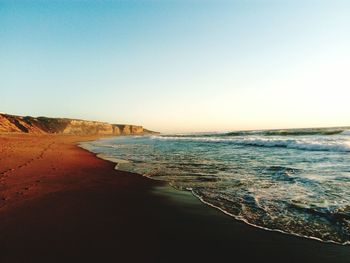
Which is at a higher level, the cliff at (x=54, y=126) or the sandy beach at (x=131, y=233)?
the cliff at (x=54, y=126)

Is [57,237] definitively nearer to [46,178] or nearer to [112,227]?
[112,227]

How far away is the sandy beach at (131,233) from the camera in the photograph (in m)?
3.76

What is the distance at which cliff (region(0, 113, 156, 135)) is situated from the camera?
3839 inches

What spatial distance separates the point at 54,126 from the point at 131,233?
449 feet

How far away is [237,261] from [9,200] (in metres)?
5.21

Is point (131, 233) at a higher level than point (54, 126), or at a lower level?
lower

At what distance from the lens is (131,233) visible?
4539mm

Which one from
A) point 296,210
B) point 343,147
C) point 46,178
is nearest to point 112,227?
point 296,210

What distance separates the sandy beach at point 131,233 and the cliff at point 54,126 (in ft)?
286

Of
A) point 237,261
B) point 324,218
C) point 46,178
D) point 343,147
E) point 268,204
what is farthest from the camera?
point 343,147

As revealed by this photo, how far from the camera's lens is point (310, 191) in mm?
7316

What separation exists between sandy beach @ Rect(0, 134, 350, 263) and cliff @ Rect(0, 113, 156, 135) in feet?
286

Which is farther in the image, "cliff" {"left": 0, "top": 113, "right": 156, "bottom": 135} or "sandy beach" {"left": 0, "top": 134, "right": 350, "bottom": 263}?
"cliff" {"left": 0, "top": 113, "right": 156, "bottom": 135}

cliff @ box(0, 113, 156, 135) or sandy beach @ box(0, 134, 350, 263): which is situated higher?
cliff @ box(0, 113, 156, 135)
